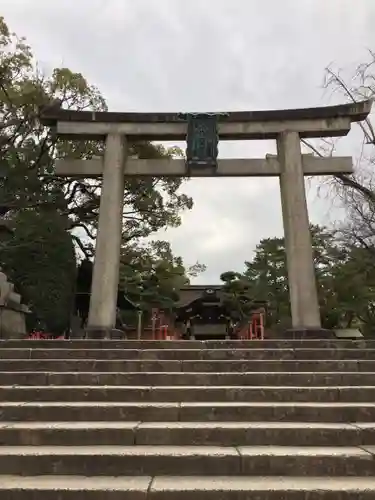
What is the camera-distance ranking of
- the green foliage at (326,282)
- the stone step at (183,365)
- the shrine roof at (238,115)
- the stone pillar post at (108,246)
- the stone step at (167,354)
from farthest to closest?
1. the green foliage at (326,282)
2. the shrine roof at (238,115)
3. the stone pillar post at (108,246)
4. the stone step at (167,354)
5. the stone step at (183,365)

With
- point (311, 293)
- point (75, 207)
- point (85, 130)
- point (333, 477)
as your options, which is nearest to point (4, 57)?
point (75, 207)

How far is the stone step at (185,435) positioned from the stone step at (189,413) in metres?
0.35

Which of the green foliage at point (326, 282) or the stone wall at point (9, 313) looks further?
the green foliage at point (326, 282)

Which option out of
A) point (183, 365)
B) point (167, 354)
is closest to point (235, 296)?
point (167, 354)

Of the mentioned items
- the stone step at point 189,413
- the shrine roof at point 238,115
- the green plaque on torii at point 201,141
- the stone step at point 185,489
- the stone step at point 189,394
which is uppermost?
the shrine roof at point 238,115

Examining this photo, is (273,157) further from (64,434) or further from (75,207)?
(75,207)

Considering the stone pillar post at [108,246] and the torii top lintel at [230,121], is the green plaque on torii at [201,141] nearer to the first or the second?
the torii top lintel at [230,121]

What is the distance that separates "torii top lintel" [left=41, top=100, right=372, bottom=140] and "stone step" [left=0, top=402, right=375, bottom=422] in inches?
287

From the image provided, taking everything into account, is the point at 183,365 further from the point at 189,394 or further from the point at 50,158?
the point at 50,158

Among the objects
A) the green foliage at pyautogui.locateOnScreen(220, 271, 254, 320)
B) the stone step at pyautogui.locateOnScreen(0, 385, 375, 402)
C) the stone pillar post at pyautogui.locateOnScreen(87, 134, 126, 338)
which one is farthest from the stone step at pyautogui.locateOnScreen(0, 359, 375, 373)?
the green foliage at pyautogui.locateOnScreen(220, 271, 254, 320)

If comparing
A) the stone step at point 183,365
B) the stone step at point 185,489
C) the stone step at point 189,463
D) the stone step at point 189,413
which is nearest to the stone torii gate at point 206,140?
the stone step at point 183,365

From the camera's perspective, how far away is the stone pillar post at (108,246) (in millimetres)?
9352

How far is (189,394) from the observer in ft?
15.9

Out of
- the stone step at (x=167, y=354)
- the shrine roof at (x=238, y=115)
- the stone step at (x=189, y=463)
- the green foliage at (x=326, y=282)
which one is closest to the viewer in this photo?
the stone step at (x=189, y=463)
